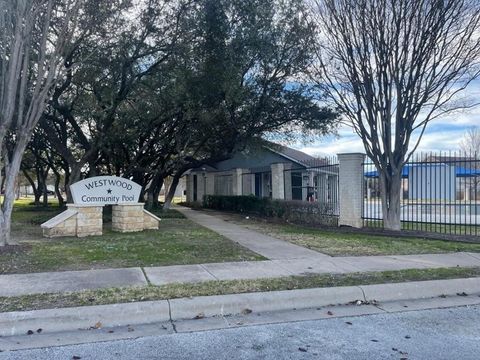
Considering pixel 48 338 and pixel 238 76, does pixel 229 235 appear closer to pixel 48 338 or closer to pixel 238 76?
pixel 238 76

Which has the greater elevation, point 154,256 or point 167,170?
point 167,170

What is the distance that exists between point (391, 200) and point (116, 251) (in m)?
8.31

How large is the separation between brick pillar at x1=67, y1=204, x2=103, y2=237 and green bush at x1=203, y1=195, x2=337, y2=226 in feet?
24.1

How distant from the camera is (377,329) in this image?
16.8 ft

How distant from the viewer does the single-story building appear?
1972 centimetres

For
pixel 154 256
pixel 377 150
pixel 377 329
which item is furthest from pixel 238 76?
pixel 377 329

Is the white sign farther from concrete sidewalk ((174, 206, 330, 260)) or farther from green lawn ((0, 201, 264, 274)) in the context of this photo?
concrete sidewalk ((174, 206, 330, 260))

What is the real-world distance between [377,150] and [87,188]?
8515mm

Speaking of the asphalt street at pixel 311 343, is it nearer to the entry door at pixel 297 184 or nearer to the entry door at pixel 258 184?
the entry door at pixel 297 184

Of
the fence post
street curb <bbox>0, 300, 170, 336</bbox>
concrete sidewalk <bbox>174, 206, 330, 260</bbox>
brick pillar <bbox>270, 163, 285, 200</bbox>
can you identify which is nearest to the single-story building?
brick pillar <bbox>270, 163, 285, 200</bbox>

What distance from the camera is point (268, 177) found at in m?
26.7

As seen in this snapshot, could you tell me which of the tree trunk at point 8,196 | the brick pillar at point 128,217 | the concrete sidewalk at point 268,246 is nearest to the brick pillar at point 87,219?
the brick pillar at point 128,217

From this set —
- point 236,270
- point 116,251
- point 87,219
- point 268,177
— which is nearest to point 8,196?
point 116,251

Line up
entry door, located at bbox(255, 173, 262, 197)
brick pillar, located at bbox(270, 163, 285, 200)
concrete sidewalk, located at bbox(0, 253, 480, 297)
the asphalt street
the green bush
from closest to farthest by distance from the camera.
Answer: the asphalt street
concrete sidewalk, located at bbox(0, 253, 480, 297)
the green bush
brick pillar, located at bbox(270, 163, 285, 200)
entry door, located at bbox(255, 173, 262, 197)
